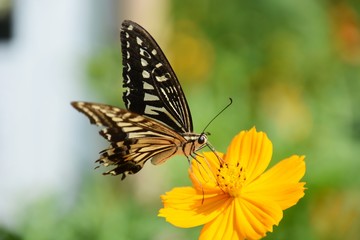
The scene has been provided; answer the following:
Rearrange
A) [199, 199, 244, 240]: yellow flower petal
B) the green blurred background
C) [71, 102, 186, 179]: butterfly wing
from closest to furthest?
1. [199, 199, 244, 240]: yellow flower petal
2. [71, 102, 186, 179]: butterfly wing
3. the green blurred background

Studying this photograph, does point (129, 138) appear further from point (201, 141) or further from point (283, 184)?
point (283, 184)

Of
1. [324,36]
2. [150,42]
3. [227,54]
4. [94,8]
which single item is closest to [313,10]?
[324,36]

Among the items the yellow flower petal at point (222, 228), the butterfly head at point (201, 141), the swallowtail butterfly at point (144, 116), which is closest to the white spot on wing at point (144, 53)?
the swallowtail butterfly at point (144, 116)

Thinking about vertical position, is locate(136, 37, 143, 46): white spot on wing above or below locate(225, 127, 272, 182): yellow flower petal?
above

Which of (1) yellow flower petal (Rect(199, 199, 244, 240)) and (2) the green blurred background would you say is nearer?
(1) yellow flower petal (Rect(199, 199, 244, 240))

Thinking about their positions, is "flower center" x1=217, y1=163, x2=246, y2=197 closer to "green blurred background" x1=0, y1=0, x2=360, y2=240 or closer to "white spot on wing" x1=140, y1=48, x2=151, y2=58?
"white spot on wing" x1=140, y1=48, x2=151, y2=58

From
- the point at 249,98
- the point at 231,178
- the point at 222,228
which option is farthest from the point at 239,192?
the point at 249,98

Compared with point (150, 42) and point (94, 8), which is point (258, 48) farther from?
point (150, 42)

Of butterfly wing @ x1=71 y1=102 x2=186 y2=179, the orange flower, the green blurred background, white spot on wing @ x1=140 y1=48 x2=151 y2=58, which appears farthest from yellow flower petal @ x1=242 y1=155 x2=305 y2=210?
the green blurred background
